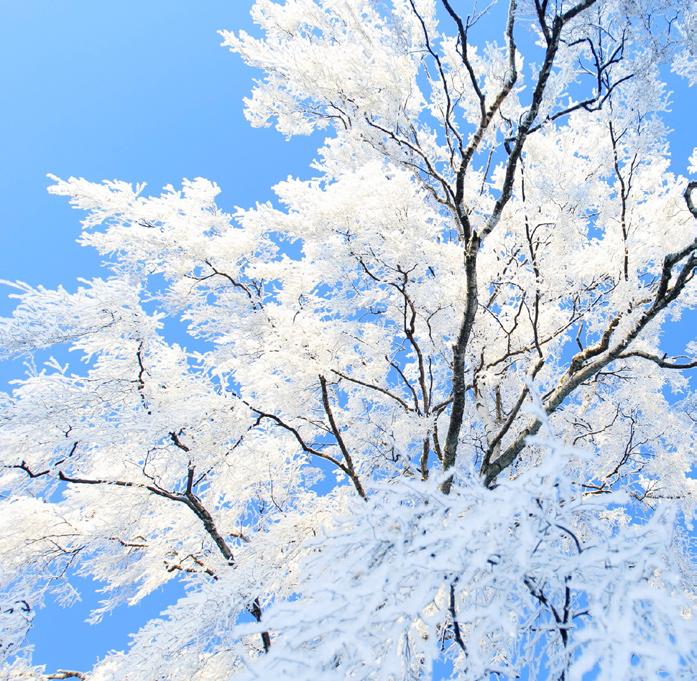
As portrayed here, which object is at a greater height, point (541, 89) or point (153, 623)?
point (541, 89)

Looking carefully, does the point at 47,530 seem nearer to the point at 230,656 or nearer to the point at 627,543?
the point at 230,656

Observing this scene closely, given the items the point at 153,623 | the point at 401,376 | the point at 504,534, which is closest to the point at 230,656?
the point at 153,623

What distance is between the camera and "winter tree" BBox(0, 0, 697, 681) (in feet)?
13.0

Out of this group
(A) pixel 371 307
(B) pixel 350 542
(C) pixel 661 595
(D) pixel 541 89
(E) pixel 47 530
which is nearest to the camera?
(C) pixel 661 595

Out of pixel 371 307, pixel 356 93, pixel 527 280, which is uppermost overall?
pixel 356 93

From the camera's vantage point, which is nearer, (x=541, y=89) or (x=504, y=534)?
(x=504, y=534)

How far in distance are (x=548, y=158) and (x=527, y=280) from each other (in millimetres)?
2249

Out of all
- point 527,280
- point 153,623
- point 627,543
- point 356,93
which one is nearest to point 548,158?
point 527,280

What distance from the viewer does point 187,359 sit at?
17.1 feet

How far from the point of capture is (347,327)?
17.4 ft

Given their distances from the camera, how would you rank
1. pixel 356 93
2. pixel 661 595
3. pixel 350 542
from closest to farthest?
pixel 661 595 → pixel 350 542 → pixel 356 93

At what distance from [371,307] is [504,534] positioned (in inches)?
182

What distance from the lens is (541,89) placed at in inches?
146

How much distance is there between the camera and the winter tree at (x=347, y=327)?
3969mm
